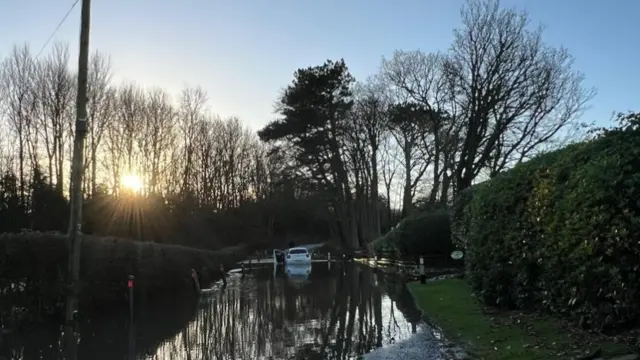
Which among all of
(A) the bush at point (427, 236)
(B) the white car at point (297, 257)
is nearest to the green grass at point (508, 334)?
(A) the bush at point (427, 236)

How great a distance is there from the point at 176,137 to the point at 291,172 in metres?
12.6

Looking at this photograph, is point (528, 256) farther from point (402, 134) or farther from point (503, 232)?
point (402, 134)

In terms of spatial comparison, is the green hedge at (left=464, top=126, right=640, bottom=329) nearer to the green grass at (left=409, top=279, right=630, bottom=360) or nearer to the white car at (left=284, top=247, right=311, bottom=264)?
the green grass at (left=409, top=279, right=630, bottom=360)

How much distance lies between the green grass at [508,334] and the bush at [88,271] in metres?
10.6

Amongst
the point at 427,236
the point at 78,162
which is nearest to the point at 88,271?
the point at 78,162

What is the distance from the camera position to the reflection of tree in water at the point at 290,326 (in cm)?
1216

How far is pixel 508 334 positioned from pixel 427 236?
24.2 metres

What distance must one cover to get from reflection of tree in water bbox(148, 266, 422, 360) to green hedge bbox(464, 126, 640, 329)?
2927 millimetres

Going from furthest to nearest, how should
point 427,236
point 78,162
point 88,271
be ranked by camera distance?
point 427,236 < point 88,271 < point 78,162

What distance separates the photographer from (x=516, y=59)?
37000 mm

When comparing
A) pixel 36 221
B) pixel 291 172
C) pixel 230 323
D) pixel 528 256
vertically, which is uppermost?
pixel 291 172

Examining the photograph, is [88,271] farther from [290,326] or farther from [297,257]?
[297,257]

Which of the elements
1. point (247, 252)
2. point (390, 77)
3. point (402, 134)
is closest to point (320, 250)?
point (247, 252)

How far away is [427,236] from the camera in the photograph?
34.9m
